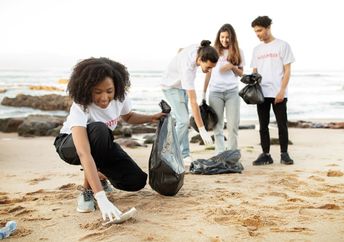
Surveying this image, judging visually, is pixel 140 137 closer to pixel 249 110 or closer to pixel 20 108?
pixel 249 110

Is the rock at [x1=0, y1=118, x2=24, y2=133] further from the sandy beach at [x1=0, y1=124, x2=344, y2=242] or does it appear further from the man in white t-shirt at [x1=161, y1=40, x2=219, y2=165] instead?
the man in white t-shirt at [x1=161, y1=40, x2=219, y2=165]

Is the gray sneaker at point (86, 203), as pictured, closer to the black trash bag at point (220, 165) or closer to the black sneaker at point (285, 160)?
the black trash bag at point (220, 165)

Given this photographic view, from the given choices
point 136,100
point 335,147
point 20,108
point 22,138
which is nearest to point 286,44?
point 335,147

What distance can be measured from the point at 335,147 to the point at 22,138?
16.8 feet

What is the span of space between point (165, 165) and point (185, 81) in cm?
138

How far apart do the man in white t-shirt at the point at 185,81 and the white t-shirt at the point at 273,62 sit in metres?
0.84

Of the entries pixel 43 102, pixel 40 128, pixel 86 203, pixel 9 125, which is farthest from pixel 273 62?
pixel 43 102

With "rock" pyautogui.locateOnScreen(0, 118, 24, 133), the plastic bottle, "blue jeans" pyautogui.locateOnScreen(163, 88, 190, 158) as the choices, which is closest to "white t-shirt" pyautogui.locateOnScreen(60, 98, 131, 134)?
the plastic bottle

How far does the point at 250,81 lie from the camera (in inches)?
194

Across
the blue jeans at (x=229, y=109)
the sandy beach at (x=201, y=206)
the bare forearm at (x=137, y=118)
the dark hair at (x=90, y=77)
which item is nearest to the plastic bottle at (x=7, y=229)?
the sandy beach at (x=201, y=206)

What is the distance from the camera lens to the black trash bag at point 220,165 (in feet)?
14.5

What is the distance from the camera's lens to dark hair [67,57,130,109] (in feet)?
9.39

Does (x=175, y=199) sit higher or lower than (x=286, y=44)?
lower

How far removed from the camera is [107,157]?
3.31 meters
